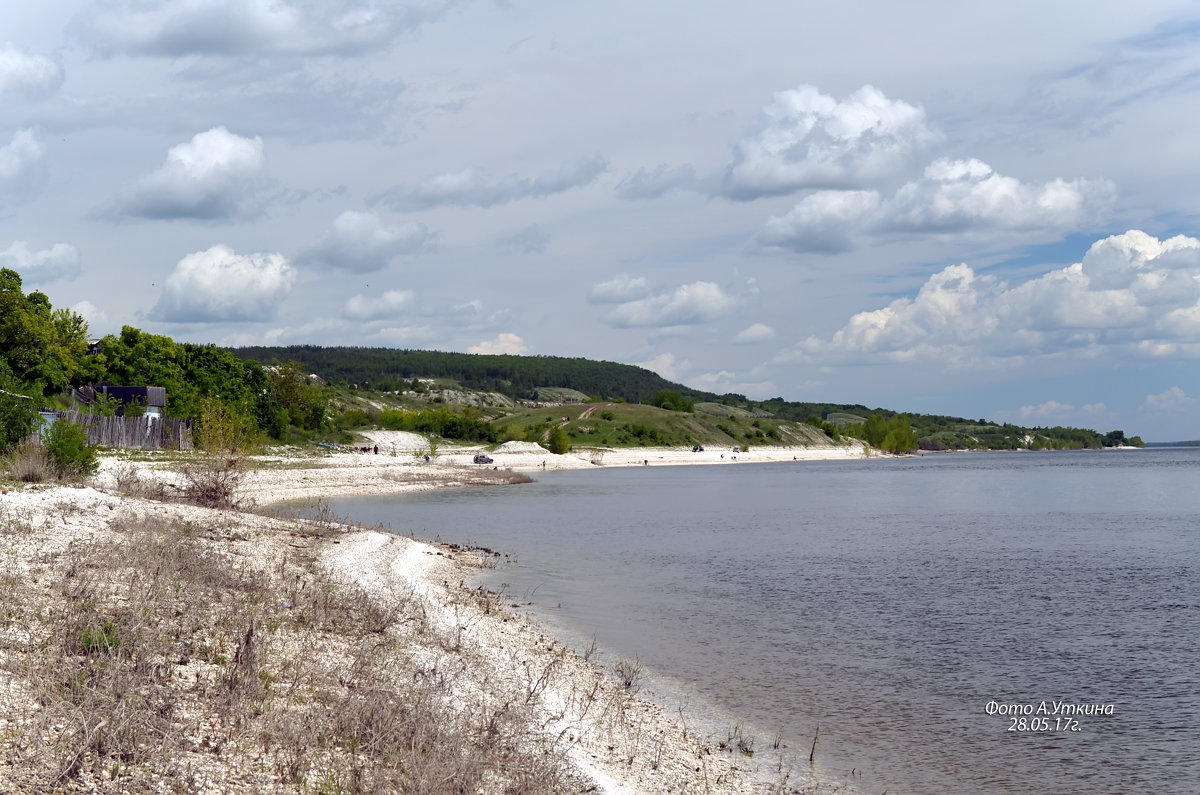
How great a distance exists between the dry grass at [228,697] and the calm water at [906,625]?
4.85 metres

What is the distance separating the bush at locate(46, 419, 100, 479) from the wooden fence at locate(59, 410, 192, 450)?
3072 centimetres

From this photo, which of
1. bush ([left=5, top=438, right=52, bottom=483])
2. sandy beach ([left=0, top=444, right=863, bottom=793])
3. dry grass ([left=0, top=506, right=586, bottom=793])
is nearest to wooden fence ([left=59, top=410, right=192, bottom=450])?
bush ([left=5, top=438, right=52, bottom=483])

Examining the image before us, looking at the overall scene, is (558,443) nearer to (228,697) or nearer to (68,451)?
(68,451)

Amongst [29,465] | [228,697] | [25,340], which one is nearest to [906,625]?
[228,697]

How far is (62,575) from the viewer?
16.7 metres

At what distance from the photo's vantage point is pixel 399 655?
1573 cm

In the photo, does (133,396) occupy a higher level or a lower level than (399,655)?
higher

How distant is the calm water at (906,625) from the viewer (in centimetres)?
1426

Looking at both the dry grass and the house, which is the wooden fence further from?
the dry grass

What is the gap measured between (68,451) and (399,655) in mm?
26881

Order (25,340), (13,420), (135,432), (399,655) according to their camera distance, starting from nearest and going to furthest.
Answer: (399,655), (13,420), (25,340), (135,432)

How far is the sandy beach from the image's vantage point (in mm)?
9727

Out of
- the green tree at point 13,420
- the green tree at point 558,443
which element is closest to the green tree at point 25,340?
the green tree at point 13,420

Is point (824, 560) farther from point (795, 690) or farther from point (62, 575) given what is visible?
point (62, 575)
